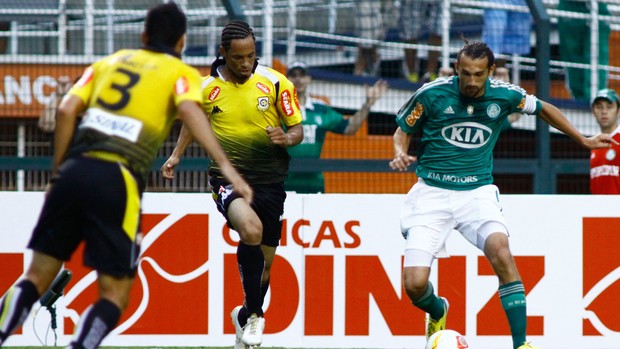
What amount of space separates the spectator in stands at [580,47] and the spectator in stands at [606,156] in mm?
1830

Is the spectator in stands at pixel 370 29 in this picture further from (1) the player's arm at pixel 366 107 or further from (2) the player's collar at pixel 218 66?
(2) the player's collar at pixel 218 66

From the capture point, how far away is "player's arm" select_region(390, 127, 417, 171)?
7949 mm

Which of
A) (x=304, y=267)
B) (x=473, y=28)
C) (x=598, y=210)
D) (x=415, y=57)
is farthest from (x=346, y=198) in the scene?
(x=473, y=28)

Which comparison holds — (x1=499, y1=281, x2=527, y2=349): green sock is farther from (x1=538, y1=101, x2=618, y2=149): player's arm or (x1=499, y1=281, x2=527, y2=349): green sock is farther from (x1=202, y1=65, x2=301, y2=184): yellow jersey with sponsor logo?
(x1=202, y1=65, x2=301, y2=184): yellow jersey with sponsor logo

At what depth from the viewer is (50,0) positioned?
1286 centimetres

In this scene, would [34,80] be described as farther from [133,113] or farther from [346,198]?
[133,113]

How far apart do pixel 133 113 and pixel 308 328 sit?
417 cm

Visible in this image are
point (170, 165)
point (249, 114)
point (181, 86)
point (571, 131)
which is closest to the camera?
point (181, 86)

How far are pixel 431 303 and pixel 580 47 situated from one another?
564cm

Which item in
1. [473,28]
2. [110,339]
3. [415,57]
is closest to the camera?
[110,339]

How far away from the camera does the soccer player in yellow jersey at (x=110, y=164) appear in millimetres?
6082

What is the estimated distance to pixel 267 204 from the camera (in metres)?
8.90

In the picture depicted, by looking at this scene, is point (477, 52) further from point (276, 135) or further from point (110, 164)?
point (110, 164)

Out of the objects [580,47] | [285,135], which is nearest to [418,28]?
[580,47]
